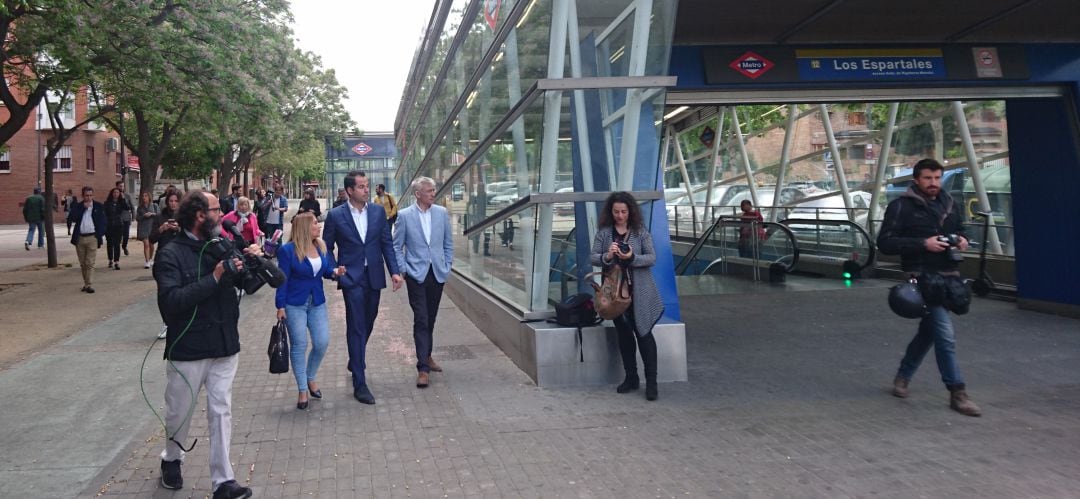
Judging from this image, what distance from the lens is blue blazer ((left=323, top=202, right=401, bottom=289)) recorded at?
21.3 feet

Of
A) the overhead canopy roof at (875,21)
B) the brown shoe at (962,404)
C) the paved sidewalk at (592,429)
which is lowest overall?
the paved sidewalk at (592,429)

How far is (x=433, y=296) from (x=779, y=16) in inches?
174

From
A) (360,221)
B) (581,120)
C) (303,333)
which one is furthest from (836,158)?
(303,333)

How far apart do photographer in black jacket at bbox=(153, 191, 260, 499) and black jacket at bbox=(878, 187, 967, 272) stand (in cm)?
430

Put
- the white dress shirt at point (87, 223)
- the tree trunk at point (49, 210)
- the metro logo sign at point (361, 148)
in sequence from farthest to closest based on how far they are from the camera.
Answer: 1. the metro logo sign at point (361, 148)
2. the tree trunk at point (49, 210)
3. the white dress shirt at point (87, 223)

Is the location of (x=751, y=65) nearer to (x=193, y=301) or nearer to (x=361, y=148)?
(x=193, y=301)

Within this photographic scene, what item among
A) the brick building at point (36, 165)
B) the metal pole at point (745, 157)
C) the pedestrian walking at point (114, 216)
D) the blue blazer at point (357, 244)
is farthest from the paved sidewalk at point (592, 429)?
the brick building at point (36, 165)

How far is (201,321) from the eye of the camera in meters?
4.30

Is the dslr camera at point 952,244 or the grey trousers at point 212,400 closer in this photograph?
the grey trousers at point 212,400

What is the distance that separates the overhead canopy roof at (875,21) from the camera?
8.31 m

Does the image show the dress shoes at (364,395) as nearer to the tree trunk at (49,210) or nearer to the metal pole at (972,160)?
the metal pole at (972,160)

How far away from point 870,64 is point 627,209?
4469 mm

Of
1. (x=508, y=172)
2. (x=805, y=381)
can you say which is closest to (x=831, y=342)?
(x=805, y=381)

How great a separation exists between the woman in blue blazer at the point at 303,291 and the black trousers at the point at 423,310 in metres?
0.90
